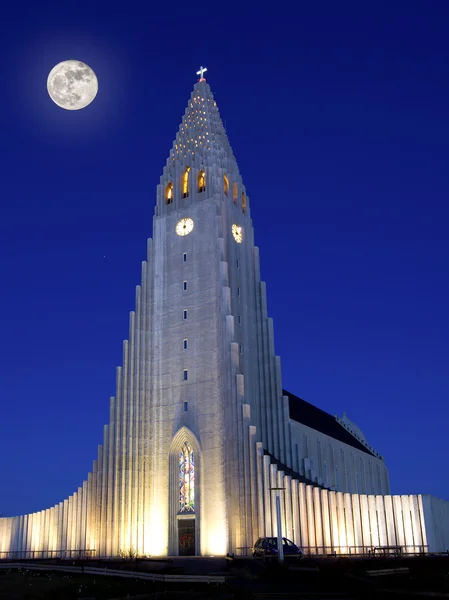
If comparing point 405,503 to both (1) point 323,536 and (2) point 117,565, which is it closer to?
(1) point 323,536

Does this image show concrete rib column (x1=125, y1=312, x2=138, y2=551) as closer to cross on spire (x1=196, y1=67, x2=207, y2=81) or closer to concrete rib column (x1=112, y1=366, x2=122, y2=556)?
concrete rib column (x1=112, y1=366, x2=122, y2=556)

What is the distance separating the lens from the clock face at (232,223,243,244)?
187 feet

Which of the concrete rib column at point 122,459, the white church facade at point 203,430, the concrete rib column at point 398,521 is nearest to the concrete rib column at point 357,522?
the white church facade at point 203,430

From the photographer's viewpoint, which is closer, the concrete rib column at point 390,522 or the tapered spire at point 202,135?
the concrete rib column at point 390,522

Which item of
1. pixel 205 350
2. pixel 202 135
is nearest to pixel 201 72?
pixel 202 135

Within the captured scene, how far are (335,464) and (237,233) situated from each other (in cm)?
2592

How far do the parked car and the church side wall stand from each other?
12845mm

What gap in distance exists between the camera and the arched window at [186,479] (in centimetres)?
4928

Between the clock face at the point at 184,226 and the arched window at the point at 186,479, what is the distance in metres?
17.1

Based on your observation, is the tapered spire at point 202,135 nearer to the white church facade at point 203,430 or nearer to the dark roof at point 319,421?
the white church facade at point 203,430

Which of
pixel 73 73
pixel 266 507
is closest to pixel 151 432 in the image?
pixel 266 507

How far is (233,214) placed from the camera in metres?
57.5

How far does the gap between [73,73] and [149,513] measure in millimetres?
32101

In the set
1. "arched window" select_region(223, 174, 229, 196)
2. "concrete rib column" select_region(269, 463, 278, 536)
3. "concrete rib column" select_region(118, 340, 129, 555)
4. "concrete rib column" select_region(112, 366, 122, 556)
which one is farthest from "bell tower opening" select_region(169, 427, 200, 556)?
"arched window" select_region(223, 174, 229, 196)
